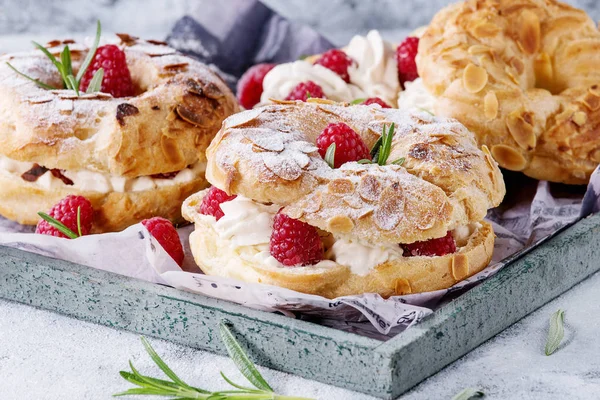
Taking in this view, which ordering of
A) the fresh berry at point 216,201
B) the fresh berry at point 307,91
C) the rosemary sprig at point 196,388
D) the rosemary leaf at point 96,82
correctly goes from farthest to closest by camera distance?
1. the fresh berry at point 307,91
2. the rosemary leaf at point 96,82
3. the fresh berry at point 216,201
4. the rosemary sprig at point 196,388

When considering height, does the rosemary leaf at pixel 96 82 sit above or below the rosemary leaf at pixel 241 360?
above

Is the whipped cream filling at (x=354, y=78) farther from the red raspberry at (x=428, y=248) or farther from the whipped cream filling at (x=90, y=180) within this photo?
the red raspberry at (x=428, y=248)

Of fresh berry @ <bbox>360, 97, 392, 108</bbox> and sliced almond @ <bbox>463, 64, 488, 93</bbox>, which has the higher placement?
sliced almond @ <bbox>463, 64, 488, 93</bbox>

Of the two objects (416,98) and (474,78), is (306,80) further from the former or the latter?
(474,78)

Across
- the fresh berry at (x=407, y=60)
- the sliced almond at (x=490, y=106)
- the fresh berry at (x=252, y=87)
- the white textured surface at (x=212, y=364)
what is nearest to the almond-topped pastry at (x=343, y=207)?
the white textured surface at (x=212, y=364)

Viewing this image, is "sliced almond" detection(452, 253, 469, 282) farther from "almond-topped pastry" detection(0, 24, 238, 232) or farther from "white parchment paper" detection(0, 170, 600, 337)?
"almond-topped pastry" detection(0, 24, 238, 232)

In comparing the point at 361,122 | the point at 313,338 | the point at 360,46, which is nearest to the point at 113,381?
the point at 313,338

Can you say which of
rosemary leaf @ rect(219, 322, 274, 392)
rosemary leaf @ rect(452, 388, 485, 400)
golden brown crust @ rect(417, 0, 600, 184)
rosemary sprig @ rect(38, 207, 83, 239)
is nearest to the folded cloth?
golden brown crust @ rect(417, 0, 600, 184)
